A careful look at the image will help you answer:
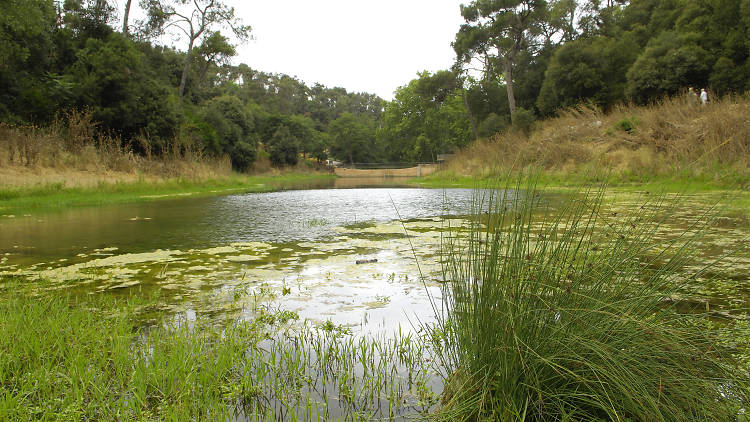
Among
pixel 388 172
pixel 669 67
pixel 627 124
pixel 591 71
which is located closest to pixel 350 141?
pixel 388 172

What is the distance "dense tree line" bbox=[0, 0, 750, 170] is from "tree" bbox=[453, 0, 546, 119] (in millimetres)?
84

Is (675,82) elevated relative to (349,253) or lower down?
elevated

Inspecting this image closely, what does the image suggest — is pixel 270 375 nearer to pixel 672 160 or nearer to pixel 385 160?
pixel 672 160

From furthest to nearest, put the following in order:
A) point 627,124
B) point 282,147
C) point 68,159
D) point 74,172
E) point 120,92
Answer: point 282,147, point 120,92, point 627,124, point 68,159, point 74,172

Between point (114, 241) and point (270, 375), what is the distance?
15.4 feet

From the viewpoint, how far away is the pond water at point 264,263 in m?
3.00

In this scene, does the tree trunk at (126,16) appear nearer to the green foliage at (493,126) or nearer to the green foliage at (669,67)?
the green foliage at (493,126)

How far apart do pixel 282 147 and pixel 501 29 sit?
20366mm

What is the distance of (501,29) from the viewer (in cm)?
2717

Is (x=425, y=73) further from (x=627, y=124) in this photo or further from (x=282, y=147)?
(x=627, y=124)

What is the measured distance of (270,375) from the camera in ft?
6.48

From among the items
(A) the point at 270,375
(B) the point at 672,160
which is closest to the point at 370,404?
(A) the point at 270,375

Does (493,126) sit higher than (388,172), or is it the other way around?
(493,126)

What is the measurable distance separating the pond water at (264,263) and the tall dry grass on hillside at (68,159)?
16.0ft
